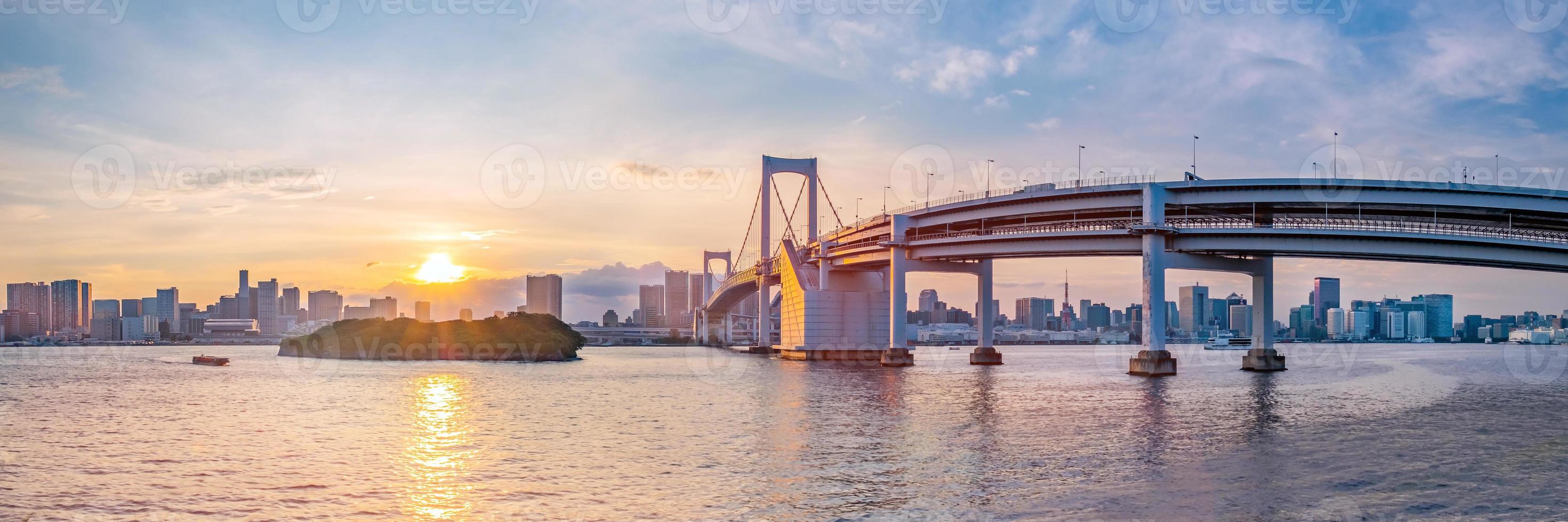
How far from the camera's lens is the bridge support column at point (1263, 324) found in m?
71.7

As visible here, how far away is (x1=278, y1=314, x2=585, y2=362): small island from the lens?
399ft

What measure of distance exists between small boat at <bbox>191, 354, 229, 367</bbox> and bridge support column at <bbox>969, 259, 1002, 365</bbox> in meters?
74.8

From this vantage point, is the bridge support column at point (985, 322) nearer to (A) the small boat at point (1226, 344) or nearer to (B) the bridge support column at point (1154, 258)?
(B) the bridge support column at point (1154, 258)

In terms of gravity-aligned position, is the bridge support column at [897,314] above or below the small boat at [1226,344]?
above

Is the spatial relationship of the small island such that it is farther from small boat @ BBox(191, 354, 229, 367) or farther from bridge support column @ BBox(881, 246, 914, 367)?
bridge support column @ BBox(881, 246, 914, 367)

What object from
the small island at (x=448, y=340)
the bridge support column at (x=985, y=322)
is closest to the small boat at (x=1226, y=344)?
the bridge support column at (x=985, y=322)

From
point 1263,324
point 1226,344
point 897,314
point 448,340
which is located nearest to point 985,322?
point 897,314

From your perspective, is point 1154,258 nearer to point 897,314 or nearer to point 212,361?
point 897,314

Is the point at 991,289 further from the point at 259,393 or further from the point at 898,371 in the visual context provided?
the point at 259,393

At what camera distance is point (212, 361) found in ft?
367

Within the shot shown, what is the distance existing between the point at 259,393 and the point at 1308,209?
63233 mm

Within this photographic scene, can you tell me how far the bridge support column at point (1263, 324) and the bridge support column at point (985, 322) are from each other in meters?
21.0

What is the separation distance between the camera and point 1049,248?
73.1m

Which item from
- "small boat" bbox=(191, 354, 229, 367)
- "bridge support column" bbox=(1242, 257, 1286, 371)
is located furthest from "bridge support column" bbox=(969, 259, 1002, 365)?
"small boat" bbox=(191, 354, 229, 367)
